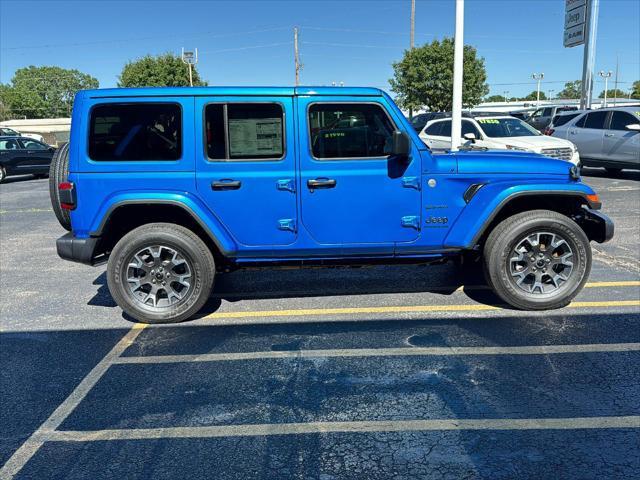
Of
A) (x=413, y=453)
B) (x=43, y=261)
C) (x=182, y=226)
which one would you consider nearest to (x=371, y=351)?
(x=413, y=453)

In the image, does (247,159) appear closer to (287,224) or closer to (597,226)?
(287,224)

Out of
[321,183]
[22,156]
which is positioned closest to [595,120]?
[321,183]

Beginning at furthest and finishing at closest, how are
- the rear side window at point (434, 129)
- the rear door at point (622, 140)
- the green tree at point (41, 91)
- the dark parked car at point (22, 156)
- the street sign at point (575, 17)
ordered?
the green tree at point (41, 91) → the street sign at point (575, 17) → the dark parked car at point (22, 156) → the rear side window at point (434, 129) → the rear door at point (622, 140)

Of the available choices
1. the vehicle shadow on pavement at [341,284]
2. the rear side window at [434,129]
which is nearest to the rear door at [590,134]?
the rear side window at [434,129]

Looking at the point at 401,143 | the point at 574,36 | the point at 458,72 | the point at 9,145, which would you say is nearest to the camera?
the point at 401,143

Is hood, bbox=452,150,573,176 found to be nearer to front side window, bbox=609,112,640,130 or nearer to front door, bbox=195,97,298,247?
front door, bbox=195,97,298,247

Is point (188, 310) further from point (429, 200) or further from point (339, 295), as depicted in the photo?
point (429, 200)

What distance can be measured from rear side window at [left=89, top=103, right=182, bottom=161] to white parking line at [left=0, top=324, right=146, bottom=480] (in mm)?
1534

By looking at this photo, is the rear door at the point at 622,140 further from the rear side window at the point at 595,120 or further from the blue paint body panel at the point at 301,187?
the blue paint body panel at the point at 301,187

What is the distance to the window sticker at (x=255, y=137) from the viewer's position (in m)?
4.39

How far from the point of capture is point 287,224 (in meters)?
4.44

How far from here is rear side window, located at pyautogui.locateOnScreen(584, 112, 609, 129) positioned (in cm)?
1338

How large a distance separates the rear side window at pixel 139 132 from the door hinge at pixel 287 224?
1014 millimetres

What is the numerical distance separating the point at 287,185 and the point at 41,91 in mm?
133566
